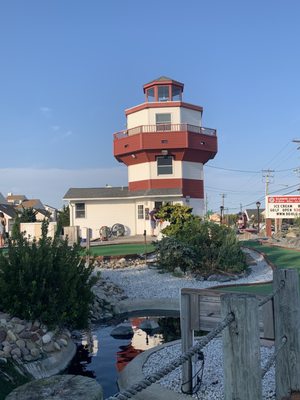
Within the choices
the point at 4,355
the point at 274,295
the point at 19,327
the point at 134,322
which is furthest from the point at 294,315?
the point at 134,322

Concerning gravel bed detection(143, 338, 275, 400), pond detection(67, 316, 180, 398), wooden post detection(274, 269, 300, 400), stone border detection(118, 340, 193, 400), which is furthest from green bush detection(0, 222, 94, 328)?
wooden post detection(274, 269, 300, 400)

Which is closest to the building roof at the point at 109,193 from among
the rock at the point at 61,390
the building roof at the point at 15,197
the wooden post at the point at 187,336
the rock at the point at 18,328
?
the rock at the point at 18,328

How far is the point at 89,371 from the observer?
6.55 metres

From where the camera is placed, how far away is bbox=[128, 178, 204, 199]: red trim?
3109 centimetres

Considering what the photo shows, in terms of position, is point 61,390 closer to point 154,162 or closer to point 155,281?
point 155,281

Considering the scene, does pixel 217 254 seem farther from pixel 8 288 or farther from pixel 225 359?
pixel 225 359

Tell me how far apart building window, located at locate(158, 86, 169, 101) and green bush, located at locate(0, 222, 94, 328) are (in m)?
26.1

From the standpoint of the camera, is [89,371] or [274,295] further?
[89,371]

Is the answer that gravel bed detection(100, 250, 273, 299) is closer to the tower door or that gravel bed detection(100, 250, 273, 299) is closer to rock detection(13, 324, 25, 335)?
rock detection(13, 324, 25, 335)

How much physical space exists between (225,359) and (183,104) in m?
29.8

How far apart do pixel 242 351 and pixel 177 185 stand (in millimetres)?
28444

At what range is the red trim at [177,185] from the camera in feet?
102

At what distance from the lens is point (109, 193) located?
32.5 m

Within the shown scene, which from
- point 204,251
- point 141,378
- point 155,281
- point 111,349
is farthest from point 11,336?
point 204,251
